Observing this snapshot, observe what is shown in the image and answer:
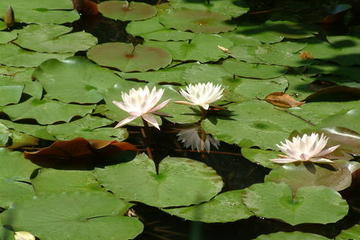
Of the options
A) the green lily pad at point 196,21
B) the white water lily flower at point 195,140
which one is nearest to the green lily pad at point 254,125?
the white water lily flower at point 195,140

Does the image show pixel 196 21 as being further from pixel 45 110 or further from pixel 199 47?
pixel 45 110

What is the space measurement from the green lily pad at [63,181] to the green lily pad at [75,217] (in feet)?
0.22

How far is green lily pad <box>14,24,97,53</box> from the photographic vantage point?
2.99 meters

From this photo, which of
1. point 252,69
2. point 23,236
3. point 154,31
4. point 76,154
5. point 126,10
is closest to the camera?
point 23,236

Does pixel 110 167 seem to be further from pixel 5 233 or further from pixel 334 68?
pixel 334 68

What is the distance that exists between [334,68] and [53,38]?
1.37 meters

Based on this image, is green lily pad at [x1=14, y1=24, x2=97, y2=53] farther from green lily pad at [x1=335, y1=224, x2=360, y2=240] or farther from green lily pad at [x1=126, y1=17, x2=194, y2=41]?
green lily pad at [x1=335, y1=224, x2=360, y2=240]

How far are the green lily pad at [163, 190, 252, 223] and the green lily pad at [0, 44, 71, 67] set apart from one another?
1.26 metres

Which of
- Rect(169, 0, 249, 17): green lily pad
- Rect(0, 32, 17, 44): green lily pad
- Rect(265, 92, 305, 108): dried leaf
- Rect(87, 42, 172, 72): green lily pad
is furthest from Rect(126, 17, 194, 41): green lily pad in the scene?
Rect(265, 92, 305, 108): dried leaf

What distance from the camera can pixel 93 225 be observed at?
1.75 metres

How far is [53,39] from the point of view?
10.2 ft

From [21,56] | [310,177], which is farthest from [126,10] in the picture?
[310,177]

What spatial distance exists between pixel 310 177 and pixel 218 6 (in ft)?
6.05

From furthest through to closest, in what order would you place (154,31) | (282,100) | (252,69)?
(154,31) → (252,69) → (282,100)
